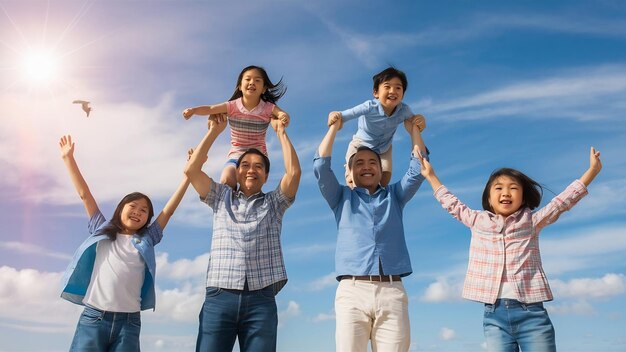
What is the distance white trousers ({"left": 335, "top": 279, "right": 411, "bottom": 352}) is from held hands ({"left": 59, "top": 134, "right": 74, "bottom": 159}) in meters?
4.39

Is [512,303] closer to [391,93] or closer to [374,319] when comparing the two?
[374,319]

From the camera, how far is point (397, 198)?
7.59 metres

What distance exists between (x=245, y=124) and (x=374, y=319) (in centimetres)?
328

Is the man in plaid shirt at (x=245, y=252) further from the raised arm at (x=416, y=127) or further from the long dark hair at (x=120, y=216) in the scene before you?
the raised arm at (x=416, y=127)

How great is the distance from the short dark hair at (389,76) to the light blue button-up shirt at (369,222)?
1355 mm

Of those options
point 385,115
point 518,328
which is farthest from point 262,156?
point 518,328

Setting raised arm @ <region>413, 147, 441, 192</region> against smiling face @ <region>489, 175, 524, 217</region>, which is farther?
raised arm @ <region>413, 147, 441, 192</region>

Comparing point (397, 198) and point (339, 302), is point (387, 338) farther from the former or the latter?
point (397, 198)

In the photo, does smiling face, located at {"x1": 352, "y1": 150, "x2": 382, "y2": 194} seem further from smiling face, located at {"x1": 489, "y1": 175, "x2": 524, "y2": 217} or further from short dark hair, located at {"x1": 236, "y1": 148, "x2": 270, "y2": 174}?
smiling face, located at {"x1": 489, "y1": 175, "x2": 524, "y2": 217}

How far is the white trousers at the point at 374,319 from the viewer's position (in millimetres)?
6688

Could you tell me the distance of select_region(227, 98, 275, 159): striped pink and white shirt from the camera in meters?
8.48

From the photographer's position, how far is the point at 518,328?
264 inches

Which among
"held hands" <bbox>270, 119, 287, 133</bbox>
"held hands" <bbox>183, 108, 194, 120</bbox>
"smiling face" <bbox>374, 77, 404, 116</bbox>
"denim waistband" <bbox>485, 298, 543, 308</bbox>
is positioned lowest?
"denim waistband" <bbox>485, 298, 543, 308</bbox>

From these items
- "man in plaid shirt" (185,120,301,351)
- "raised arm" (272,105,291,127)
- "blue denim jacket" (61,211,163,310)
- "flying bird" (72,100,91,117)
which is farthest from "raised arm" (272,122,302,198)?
"flying bird" (72,100,91,117)
